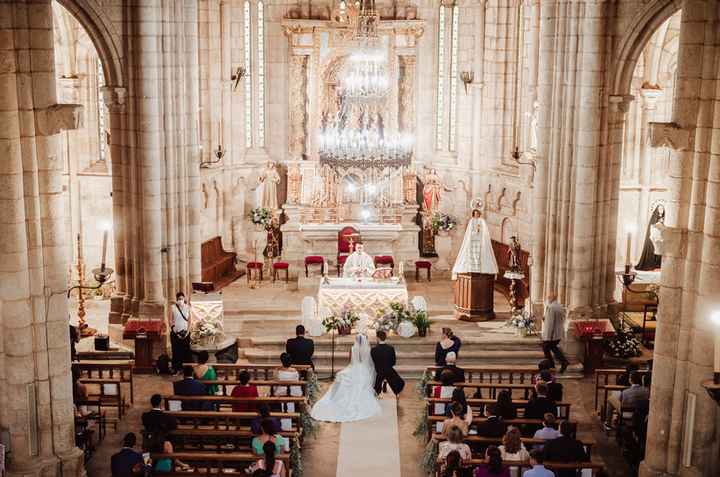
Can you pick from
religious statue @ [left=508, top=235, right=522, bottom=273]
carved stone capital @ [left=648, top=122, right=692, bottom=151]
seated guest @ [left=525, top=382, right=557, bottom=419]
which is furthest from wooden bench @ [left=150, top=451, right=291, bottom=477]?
religious statue @ [left=508, top=235, right=522, bottom=273]

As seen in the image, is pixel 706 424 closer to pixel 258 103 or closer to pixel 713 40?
pixel 713 40

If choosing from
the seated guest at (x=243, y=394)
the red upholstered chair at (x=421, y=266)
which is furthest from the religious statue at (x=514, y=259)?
the seated guest at (x=243, y=394)

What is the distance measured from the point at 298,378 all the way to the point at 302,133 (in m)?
12.3

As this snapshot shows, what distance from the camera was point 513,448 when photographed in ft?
49.5

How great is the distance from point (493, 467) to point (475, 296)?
10.9 m

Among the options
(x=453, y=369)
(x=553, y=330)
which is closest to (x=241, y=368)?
(x=453, y=369)

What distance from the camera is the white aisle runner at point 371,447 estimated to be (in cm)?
1745

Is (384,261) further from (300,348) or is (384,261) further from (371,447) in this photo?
(371,447)

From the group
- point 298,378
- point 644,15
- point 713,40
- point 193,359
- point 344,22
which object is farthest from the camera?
point 344,22

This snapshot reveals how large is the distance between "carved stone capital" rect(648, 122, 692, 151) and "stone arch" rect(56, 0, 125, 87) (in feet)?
37.4

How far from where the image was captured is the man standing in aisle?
21.8m

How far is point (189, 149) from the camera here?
23.1m

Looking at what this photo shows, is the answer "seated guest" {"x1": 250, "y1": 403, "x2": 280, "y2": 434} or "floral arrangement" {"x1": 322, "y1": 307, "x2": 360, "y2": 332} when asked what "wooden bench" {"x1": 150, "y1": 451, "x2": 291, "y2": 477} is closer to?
"seated guest" {"x1": 250, "y1": 403, "x2": 280, "y2": 434}

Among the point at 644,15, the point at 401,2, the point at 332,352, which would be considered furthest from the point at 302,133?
the point at 644,15
